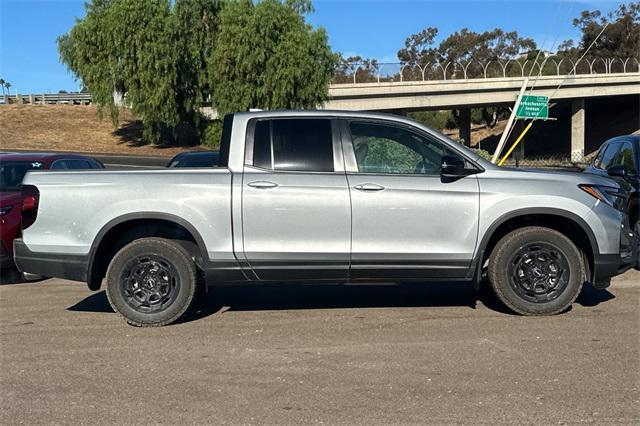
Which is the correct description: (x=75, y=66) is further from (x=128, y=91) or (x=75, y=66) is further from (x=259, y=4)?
(x=259, y=4)

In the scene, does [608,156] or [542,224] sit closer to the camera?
[542,224]

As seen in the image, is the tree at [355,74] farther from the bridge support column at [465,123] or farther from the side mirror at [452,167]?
the side mirror at [452,167]

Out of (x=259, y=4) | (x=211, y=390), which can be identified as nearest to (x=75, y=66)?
(x=259, y=4)

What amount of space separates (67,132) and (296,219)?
57.4m

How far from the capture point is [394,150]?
6602 millimetres

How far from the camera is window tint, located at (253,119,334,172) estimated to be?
648 cm

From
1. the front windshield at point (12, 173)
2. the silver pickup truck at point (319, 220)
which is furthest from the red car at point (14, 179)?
the silver pickup truck at point (319, 220)

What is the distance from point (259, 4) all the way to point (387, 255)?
43.6m

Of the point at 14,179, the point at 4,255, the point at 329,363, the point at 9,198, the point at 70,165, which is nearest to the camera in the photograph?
the point at 329,363

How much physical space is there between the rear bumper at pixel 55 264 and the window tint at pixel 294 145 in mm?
1879

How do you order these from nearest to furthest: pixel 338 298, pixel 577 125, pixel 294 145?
pixel 294 145 < pixel 338 298 < pixel 577 125

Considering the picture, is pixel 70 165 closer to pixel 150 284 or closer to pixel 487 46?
pixel 150 284

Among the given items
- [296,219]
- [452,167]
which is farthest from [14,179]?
[452,167]

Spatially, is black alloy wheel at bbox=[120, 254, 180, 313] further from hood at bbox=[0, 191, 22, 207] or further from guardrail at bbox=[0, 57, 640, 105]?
guardrail at bbox=[0, 57, 640, 105]
